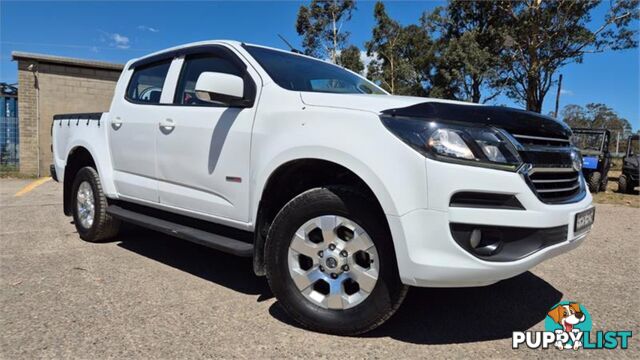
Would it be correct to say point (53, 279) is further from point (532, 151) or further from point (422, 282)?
point (532, 151)

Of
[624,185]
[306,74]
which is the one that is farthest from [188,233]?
[624,185]

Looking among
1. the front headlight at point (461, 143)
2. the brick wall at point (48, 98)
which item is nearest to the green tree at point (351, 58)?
the brick wall at point (48, 98)

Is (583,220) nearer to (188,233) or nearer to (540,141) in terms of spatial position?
(540,141)

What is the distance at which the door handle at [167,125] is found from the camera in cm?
367

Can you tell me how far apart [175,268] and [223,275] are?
1.61ft

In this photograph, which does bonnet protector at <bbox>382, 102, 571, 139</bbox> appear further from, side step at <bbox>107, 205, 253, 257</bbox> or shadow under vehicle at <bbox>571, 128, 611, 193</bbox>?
shadow under vehicle at <bbox>571, 128, 611, 193</bbox>

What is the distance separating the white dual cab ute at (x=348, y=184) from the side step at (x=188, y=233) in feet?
0.05

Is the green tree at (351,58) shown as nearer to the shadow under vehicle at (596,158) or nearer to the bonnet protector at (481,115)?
the shadow under vehicle at (596,158)

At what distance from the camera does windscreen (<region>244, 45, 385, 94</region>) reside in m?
3.36

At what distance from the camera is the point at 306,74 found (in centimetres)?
366

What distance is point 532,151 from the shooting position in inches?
98.3

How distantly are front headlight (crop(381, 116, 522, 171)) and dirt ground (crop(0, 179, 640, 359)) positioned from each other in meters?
1.06

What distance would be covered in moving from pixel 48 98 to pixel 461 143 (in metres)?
14.5

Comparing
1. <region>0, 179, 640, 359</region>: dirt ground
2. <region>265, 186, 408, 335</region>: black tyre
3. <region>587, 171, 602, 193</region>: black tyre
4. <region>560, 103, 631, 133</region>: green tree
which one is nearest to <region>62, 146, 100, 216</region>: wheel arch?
<region>0, 179, 640, 359</region>: dirt ground
